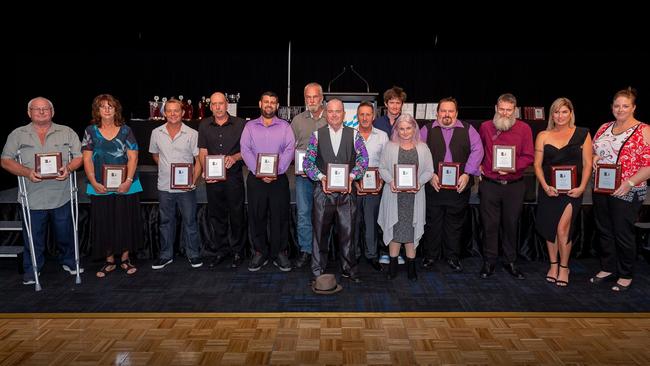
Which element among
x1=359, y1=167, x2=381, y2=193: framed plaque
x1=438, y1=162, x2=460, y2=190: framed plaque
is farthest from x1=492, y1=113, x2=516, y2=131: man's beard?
x1=359, y1=167, x2=381, y2=193: framed plaque

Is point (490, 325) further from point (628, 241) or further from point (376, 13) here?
point (376, 13)

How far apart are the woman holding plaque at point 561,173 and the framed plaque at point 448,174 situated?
1.97ft

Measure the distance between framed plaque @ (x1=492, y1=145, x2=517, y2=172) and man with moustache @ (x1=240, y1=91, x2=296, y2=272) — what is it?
161 cm

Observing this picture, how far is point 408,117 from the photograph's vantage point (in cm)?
392

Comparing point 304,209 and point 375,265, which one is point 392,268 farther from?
point 304,209

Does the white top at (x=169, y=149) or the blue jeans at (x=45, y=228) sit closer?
the blue jeans at (x=45, y=228)

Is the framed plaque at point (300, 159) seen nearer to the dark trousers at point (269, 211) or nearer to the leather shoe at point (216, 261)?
the dark trousers at point (269, 211)

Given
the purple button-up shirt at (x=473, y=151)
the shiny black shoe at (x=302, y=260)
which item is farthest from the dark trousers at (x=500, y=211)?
the shiny black shoe at (x=302, y=260)

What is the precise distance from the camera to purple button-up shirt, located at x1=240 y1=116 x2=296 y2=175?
4227 millimetres

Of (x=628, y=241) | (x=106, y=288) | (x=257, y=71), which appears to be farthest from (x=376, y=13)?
(x=106, y=288)

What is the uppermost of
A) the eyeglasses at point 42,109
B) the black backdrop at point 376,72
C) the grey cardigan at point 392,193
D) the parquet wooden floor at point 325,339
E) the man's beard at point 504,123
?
the black backdrop at point 376,72

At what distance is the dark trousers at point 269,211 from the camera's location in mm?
4305

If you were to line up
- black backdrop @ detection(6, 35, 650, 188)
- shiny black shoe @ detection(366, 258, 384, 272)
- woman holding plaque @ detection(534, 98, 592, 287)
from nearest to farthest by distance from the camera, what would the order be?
woman holding plaque @ detection(534, 98, 592, 287), shiny black shoe @ detection(366, 258, 384, 272), black backdrop @ detection(6, 35, 650, 188)

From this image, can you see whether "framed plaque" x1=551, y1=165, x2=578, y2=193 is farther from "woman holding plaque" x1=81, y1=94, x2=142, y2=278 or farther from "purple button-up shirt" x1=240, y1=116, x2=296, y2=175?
"woman holding plaque" x1=81, y1=94, x2=142, y2=278
